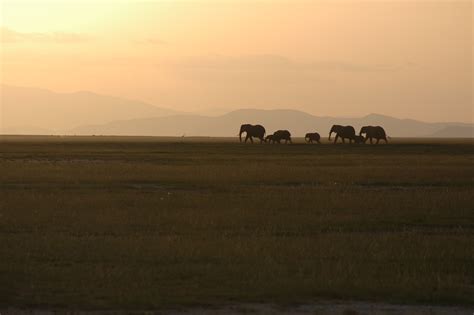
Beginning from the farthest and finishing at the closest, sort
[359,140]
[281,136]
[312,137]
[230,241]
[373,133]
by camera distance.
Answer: [312,137] < [373,133] < [359,140] < [281,136] < [230,241]

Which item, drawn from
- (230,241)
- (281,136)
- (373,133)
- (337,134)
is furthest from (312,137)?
(230,241)

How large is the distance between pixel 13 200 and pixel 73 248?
12405 millimetres

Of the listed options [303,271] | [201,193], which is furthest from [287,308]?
[201,193]

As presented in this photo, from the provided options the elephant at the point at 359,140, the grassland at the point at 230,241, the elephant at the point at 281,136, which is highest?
the elephant at the point at 281,136

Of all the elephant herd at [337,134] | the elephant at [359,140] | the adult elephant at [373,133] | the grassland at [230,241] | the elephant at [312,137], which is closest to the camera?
the grassland at [230,241]

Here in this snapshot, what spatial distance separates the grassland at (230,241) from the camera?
1630cm

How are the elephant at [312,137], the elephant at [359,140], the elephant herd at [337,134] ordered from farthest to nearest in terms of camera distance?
1. the elephant at [312,137]
2. the elephant at [359,140]
3. the elephant herd at [337,134]

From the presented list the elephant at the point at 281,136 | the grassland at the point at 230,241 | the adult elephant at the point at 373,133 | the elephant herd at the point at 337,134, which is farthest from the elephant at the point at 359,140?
the grassland at the point at 230,241

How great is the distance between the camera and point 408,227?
25.8 m

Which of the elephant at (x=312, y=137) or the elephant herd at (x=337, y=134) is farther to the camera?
the elephant at (x=312, y=137)

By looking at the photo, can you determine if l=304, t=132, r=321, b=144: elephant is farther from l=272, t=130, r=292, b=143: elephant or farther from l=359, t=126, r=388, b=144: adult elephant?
l=272, t=130, r=292, b=143: elephant

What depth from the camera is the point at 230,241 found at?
2200 cm

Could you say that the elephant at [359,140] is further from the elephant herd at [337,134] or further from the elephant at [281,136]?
the elephant at [281,136]

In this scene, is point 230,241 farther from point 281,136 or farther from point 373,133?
point 373,133
